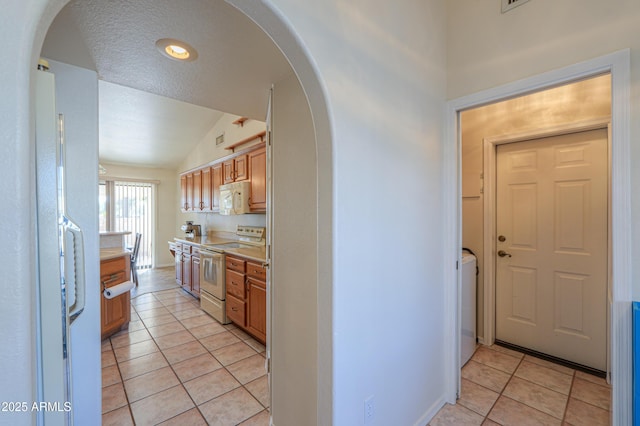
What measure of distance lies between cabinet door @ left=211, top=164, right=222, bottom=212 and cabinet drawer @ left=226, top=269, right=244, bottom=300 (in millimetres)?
1794

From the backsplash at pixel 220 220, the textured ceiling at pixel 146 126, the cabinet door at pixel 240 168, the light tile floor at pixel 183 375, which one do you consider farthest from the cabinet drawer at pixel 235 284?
the textured ceiling at pixel 146 126

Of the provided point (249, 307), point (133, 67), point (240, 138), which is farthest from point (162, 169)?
point (133, 67)

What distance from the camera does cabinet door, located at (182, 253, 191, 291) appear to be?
14.7 feet

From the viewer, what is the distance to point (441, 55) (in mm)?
1999

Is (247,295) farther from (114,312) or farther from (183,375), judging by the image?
(114,312)

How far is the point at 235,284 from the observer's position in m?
3.16

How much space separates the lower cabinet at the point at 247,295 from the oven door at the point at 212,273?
0.12 meters

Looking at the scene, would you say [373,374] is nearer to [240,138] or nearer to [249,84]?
[249,84]

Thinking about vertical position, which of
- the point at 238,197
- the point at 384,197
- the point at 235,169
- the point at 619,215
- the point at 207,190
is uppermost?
the point at 235,169

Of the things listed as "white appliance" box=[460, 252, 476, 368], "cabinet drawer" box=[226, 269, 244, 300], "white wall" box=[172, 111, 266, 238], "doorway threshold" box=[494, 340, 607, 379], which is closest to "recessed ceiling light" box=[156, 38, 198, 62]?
"white wall" box=[172, 111, 266, 238]

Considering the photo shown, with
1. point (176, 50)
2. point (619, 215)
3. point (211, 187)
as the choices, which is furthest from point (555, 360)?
point (211, 187)

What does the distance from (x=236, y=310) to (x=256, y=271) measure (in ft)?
2.37

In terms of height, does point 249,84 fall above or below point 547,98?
below

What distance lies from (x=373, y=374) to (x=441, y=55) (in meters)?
2.21
